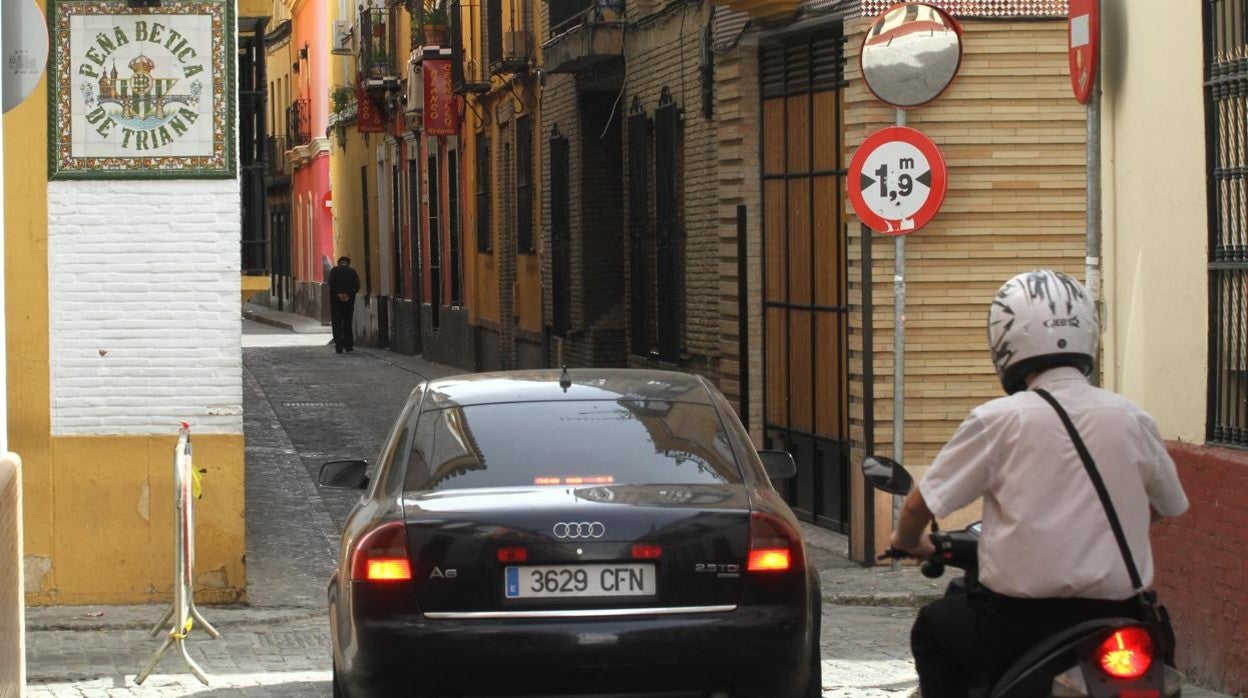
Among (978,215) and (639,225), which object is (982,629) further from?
(639,225)

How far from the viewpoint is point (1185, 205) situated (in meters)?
9.48

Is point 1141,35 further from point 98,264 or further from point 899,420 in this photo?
point 98,264

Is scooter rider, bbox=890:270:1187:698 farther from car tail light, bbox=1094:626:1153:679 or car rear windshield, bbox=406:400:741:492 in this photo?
car rear windshield, bbox=406:400:741:492

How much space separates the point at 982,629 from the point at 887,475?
0.50 m

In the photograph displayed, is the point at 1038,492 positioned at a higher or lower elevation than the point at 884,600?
higher

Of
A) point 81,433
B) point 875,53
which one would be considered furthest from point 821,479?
point 81,433

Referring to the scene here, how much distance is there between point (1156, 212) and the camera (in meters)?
9.83

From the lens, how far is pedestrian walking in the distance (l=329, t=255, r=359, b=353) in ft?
133

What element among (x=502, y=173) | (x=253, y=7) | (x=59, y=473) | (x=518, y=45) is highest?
(x=518, y=45)

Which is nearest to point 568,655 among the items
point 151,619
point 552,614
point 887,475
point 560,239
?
point 552,614

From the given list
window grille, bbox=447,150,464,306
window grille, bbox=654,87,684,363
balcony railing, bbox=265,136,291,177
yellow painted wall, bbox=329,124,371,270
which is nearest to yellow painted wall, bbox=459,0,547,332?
window grille, bbox=447,150,464,306

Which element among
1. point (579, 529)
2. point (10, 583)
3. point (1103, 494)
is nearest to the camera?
point (1103, 494)

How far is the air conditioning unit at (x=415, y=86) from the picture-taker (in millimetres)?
34872

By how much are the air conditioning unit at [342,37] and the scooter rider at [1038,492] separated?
140 ft
